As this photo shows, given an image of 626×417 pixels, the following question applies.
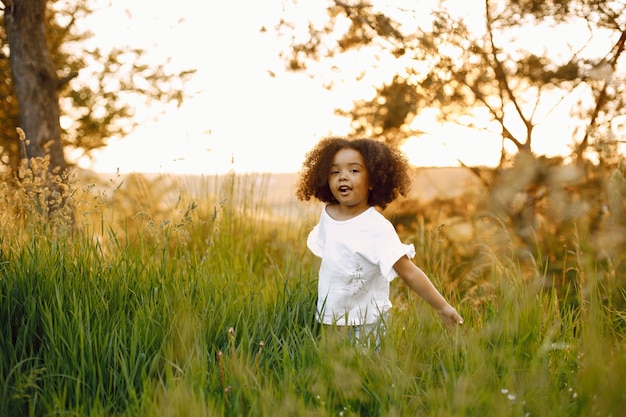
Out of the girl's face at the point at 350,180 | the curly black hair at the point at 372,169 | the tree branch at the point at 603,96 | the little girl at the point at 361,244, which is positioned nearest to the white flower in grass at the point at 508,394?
the little girl at the point at 361,244

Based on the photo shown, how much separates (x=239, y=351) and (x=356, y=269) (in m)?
0.63

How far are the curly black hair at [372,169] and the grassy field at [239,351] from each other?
0.53m

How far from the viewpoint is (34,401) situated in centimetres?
227

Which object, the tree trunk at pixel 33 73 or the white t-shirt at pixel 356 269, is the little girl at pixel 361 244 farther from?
the tree trunk at pixel 33 73

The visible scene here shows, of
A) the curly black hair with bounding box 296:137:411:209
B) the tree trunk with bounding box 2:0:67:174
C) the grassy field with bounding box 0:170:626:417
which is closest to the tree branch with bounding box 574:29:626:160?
the grassy field with bounding box 0:170:626:417

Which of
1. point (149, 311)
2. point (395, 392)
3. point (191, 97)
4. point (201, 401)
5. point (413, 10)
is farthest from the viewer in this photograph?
point (191, 97)

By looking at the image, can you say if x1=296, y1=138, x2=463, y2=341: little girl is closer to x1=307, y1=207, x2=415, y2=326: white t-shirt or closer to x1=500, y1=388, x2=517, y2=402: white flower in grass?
x1=307, y1=207, x2=415, y2=326: white t-shirt

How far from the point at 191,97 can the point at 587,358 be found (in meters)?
4.70

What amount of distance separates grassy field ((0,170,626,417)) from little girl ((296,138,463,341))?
142 mm

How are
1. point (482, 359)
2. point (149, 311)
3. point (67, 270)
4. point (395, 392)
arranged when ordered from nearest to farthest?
1. point (395, 392)
2. point (482, 359)
3. point (149, 311)
4. point (67, 270)

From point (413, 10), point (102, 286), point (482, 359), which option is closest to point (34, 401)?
point (102, 286)

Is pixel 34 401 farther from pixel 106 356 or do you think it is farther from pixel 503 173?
pixel 503 173

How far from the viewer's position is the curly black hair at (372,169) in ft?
10.7

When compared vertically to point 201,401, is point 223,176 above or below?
above
